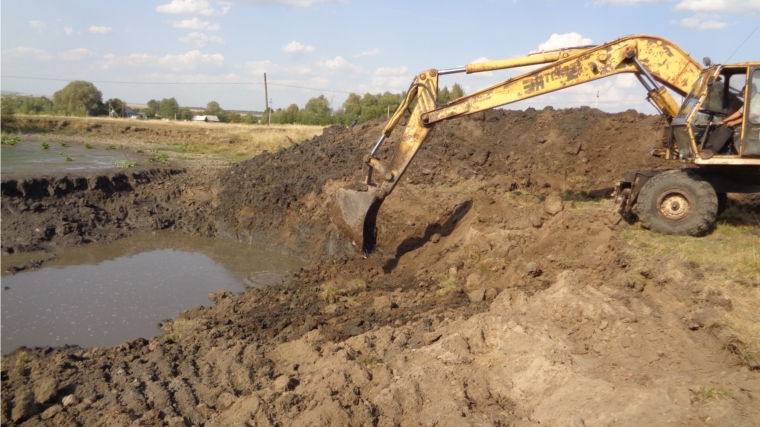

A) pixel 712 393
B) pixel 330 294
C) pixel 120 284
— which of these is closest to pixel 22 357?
pixel 120 284

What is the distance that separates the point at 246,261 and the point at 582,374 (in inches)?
318

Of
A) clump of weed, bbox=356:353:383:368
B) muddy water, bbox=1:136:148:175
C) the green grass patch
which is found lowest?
clump of weed, bbox=356:353:383:368

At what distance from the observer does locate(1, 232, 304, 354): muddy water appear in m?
8.12

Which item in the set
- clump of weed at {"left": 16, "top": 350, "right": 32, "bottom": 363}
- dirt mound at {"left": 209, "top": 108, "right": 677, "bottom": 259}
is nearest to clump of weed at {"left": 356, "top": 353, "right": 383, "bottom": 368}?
clump of weed at {"left": 16, "top": 350, "right": 32, "bottom": 363}

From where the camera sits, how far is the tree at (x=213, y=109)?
77812 mm

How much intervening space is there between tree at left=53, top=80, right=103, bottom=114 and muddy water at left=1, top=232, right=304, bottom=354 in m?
52.7

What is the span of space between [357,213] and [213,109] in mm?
75598

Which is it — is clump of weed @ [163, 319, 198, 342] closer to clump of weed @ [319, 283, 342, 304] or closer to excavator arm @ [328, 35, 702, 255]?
clump of weed @ [319, 283, 342, 304]

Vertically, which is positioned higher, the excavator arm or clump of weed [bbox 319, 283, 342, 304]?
the excavator arm

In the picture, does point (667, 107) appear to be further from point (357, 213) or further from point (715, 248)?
point (357, 213)

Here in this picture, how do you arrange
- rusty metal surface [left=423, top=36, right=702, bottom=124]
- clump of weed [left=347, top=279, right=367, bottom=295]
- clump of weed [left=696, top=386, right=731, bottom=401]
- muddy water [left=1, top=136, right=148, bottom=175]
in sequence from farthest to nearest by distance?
muddy water [left=1, top=136, right=148, bottom=175] < clump of weed [left=347, top=279, right=367, bottom=295] < rusty metal surface [left=423, top=36, right=702, bottom=124] < clump of weed [left=696, top=386, right=731, bottom=401]

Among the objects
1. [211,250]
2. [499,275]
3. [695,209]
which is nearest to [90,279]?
[211,250]

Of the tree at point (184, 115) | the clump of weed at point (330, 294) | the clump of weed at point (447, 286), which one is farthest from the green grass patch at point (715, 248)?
the tree at point (184, 115)

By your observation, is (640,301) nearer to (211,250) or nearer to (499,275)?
(499,275)
